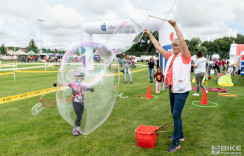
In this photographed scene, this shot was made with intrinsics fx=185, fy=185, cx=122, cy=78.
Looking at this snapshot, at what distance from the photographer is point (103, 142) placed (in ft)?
13.3

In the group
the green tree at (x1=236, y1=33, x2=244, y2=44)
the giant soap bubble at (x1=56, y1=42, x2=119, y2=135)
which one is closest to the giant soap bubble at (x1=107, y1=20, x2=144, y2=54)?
the giant soap bubble at (x1=56, y1=42, x2=119, y2=135)

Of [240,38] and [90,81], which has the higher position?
[240,38]

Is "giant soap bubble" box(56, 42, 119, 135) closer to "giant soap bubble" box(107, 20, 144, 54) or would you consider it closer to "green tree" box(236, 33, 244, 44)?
"giant soap bubble" box(107, 20, 144, 54)

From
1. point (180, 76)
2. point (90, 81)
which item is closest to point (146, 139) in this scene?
point (180, 76)

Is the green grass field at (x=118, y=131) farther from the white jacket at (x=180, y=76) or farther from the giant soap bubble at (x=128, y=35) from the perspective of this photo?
the giant soap bubble at (x=128, y=35)

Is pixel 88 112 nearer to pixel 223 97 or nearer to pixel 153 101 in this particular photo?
pixel 153 101

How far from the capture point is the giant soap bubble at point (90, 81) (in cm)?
344

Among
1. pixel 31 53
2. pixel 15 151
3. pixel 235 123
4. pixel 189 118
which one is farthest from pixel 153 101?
pixel 31 53

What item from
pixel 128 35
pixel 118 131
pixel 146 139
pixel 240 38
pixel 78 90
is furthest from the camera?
pixel 240 38

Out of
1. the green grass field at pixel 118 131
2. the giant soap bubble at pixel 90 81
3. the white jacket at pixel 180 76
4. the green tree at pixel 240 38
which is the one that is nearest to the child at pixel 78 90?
the giant soap bubble at pixel 90 81

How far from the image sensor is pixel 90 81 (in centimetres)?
340

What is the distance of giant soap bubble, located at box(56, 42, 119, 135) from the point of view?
344 centimetres

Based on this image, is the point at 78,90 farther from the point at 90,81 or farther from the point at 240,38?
the point at 240,38

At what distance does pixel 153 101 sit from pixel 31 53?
214 ft
